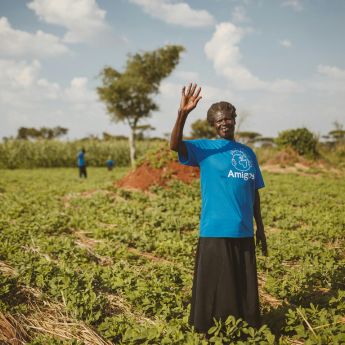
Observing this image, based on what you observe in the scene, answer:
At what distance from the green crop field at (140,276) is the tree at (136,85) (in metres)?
21.5

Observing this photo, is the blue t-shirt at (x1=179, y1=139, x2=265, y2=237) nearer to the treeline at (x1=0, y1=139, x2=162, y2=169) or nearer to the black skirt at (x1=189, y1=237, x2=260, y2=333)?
the black skirt at (x1=189, y1=237, x2=260, y2=333)

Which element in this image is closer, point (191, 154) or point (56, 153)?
point (191, 154)

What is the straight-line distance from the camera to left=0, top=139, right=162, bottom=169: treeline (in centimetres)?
2612

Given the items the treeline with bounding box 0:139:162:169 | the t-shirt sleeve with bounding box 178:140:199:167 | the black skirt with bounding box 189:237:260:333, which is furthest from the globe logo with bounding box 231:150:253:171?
the treeline with bounding box 0:139:162:169

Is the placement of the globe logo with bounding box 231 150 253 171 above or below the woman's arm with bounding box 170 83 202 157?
below

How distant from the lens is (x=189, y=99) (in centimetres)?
256

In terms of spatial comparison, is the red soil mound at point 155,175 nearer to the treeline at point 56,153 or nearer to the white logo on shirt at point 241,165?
the white logo on shirt at point 241,165

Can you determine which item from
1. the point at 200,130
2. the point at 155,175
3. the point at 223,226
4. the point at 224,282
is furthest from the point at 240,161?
the point at 200,130

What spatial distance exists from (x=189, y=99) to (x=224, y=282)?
1.57 meters

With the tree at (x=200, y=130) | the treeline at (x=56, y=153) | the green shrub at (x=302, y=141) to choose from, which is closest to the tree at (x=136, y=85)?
the treeline at (x=56, y=153)

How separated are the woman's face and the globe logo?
0.19m

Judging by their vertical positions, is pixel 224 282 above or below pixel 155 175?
below

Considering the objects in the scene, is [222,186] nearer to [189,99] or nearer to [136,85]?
[189,99]

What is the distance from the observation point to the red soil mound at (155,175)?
10.2 meters
